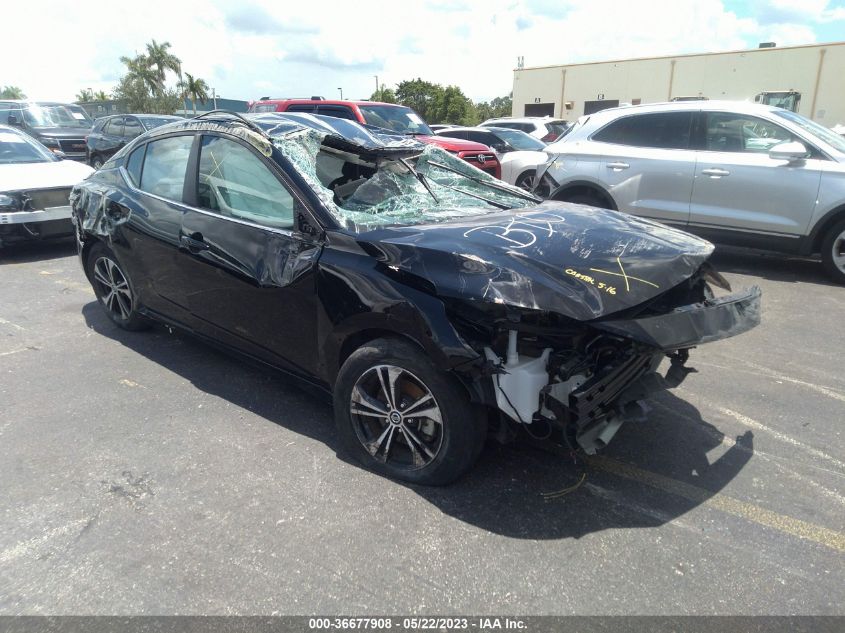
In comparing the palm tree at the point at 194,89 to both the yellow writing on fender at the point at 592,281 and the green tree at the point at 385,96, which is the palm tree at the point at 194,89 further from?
the yellow writing on fender at the point at 592,281

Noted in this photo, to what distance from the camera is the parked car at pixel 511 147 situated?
11.0 m

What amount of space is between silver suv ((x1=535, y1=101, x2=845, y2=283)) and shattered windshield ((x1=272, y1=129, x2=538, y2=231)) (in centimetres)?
360

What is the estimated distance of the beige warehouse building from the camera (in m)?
30.0

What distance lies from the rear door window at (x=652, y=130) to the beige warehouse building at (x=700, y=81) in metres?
22.3

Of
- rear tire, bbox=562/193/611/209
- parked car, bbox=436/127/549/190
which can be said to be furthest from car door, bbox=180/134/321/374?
parked car, bbox=436/127/549/190

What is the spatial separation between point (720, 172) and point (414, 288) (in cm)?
545

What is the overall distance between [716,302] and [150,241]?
3640 millimetres

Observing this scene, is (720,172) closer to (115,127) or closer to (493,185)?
(493,185)

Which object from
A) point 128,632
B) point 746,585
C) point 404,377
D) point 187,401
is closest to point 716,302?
point 746,585

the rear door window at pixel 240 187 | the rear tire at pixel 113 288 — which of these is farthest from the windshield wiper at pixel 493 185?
the rear tire at pixel 113 288

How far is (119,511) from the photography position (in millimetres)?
2896

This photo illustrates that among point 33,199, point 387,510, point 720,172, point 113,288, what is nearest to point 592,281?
point 387,510

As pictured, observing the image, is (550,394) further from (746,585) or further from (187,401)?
(187,401)

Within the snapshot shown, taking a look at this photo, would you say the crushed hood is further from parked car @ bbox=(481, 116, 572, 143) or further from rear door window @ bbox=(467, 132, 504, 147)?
parked car @ bbox=(481, 116, 572, 143)
